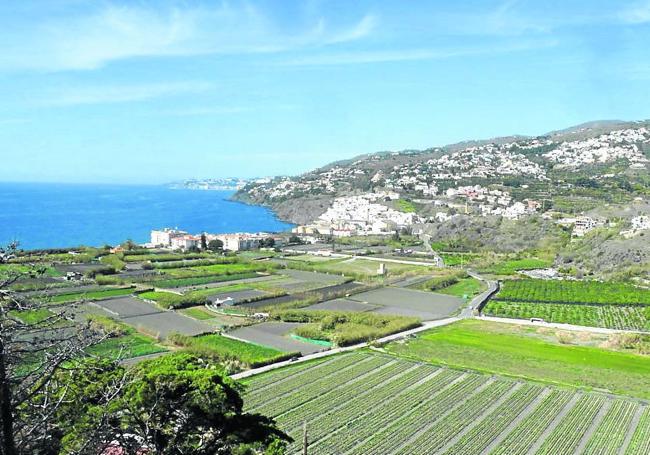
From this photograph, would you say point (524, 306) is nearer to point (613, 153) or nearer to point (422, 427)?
point (422, 427)

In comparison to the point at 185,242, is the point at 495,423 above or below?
below

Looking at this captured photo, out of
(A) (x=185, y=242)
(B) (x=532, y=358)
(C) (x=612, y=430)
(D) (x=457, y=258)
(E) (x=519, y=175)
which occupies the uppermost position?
(E) (x=519, y=175)

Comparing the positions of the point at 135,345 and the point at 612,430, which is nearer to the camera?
the point at 612,430

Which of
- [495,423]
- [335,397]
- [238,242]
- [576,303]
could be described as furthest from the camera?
[238,242]

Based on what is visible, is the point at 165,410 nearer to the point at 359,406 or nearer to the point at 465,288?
the point at 359,406

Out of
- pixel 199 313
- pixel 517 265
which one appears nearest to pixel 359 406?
pixel 199 313

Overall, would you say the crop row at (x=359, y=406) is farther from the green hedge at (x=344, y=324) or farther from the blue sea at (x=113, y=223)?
the blue sea at (x=113, y=223)

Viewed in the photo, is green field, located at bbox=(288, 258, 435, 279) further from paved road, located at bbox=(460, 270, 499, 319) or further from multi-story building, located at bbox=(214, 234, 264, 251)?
multi-story building, located at bbox=(214, 234, 264, 251)
